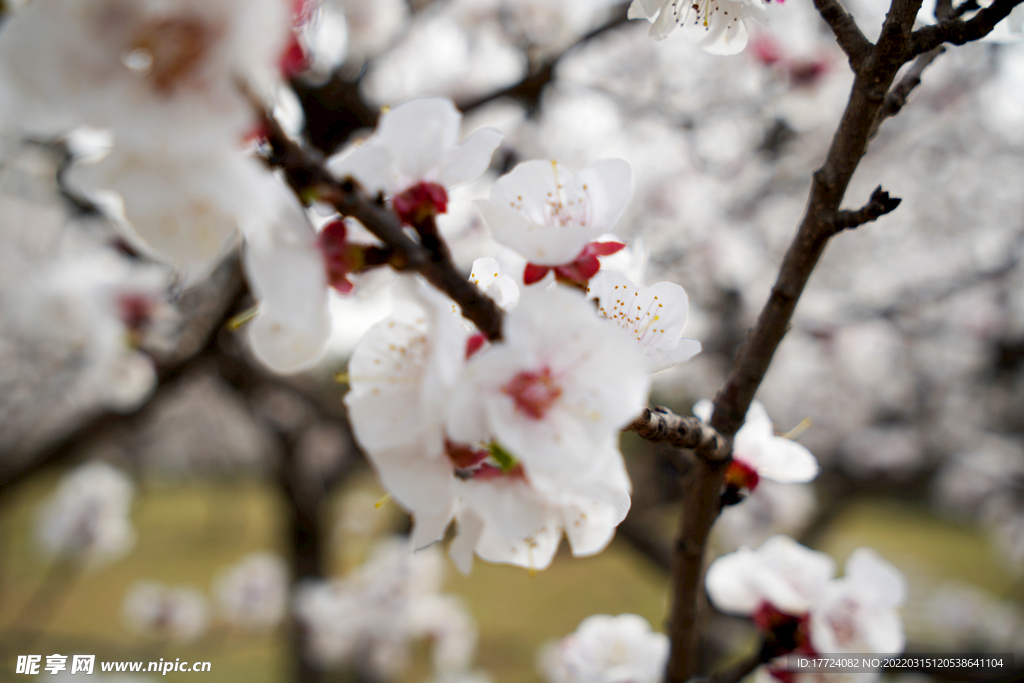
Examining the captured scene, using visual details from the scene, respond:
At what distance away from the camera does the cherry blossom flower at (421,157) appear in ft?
1.54

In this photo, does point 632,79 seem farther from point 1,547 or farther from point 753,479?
point 1,547

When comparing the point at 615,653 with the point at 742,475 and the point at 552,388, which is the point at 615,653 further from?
the point at 552,388

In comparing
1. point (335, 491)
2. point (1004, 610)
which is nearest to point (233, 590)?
point (335, 491)

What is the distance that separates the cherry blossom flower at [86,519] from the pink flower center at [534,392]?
3.81m

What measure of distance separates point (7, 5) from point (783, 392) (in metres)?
5.88

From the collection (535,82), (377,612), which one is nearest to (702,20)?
(535,82)

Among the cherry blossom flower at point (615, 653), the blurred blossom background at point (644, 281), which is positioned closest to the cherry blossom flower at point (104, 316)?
the blurred blossom background at point (644, 281)

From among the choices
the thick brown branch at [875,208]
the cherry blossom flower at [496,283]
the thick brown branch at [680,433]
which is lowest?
the thick brown branch at [680,433]

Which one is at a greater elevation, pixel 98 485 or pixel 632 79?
pixel 632 79

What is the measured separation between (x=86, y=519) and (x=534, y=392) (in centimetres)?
384

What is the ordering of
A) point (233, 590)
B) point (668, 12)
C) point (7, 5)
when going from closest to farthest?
point (7, 5) < point (668, 12) < point (233, 590)

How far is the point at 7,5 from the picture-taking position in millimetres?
365

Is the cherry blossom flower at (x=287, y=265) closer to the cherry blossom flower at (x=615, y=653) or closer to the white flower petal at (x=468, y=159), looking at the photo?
the white flower petal at (x=468, y=159)

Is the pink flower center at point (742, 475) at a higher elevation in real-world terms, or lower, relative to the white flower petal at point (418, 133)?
lower
